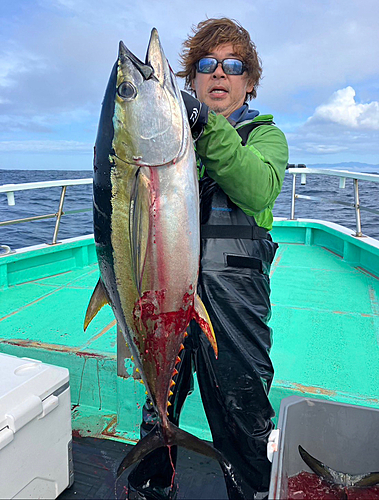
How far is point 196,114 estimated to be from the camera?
4.33 feet

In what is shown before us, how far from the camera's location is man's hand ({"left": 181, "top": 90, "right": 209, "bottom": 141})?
4.33ft

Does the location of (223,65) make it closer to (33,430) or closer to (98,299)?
(98,299)

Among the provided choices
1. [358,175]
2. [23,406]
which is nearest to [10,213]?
[358,175]

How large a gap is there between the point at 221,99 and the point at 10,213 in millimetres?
15877

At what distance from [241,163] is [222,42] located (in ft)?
2.91

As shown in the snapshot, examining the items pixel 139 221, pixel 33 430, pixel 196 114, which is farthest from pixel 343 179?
pixel 33 430

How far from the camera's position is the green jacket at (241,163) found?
1.37 m

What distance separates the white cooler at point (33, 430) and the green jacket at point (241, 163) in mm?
1282

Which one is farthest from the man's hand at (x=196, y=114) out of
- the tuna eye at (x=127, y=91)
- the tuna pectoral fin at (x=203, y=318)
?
the tuna pectoral fin at (x=203, y=318)

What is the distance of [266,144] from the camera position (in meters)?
1.67

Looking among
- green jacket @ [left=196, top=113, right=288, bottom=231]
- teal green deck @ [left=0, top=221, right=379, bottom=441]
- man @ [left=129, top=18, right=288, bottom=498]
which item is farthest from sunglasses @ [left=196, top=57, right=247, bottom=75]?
teal green deck @ [left=0, top=221, right=379, bottom=441]

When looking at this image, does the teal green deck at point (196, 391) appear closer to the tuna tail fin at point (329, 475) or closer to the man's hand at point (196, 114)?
the tuna tail fin at point (329, 475)

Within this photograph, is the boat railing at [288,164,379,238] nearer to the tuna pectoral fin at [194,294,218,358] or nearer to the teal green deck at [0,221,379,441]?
the teal green deck at [0,221,379,441]

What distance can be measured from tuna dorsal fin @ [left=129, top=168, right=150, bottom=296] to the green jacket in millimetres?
257
